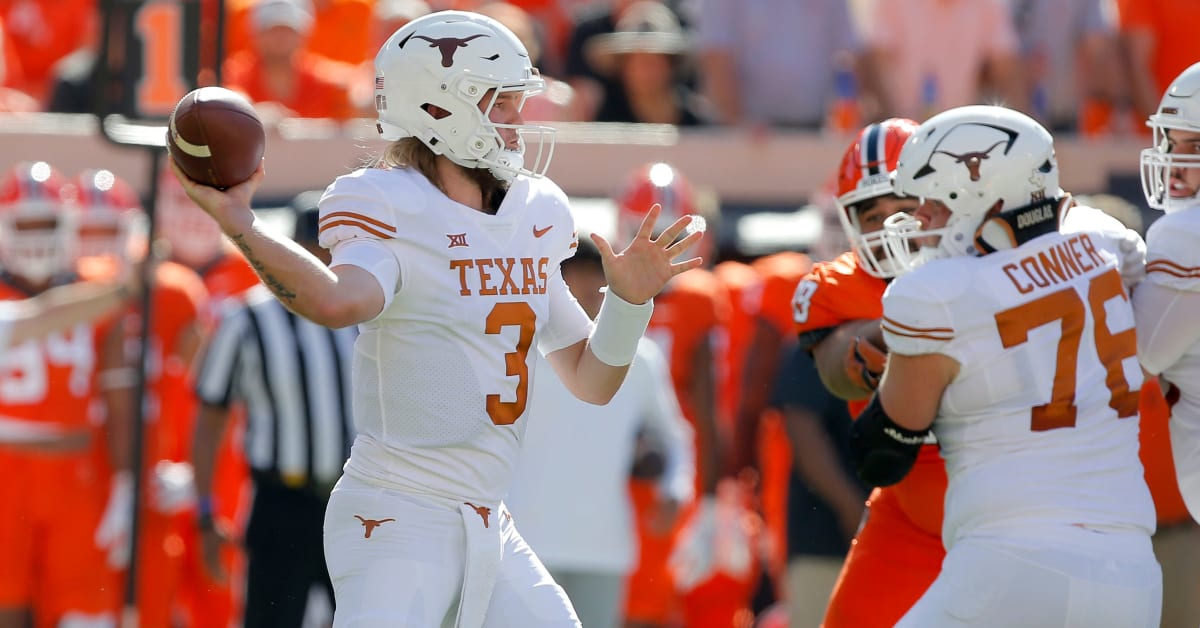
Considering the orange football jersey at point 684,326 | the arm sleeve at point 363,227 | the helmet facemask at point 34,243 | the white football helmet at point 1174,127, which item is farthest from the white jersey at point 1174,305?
the helmet facemask at point 34,243

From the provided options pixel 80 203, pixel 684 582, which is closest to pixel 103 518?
pixel 80 203

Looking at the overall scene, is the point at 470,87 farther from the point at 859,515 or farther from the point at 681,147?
the point at 681,147

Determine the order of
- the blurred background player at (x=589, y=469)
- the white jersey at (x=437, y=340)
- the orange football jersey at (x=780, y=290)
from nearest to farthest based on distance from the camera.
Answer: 1. the white jersey at (x=437, y=340)
2. the blurred background player at (x=589, y=469)
3. the orange football jersey at (x=780, y=290)

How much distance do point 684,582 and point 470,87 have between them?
3536mm

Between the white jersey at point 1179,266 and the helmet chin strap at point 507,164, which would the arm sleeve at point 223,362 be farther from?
the white jersey at point 1179,266

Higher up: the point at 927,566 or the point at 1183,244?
the point at 1183,244

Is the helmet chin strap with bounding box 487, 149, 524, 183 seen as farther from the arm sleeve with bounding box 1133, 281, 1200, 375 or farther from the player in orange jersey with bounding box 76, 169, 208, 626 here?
the player in orange jersey with bounding box 76, 169, 208, 626

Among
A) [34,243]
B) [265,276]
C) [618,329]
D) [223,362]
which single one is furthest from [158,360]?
[265,276]

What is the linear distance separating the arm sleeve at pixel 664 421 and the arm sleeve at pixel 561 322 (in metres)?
2.24

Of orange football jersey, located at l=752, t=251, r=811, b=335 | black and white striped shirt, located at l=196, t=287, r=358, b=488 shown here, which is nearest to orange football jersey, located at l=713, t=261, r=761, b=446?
orange football jersey, located at l=752, t=251, r=811, b=335

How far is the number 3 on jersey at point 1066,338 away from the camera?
4.02 meters

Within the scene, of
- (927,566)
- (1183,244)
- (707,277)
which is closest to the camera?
(1183,244)

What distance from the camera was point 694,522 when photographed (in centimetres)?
746

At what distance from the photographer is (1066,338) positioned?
4047 mm
